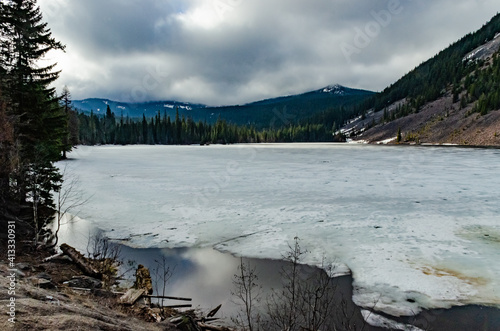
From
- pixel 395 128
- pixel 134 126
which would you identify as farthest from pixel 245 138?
pixel 395 128

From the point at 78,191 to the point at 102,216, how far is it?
715cm

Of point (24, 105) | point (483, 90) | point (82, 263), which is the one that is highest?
point (483, 90)

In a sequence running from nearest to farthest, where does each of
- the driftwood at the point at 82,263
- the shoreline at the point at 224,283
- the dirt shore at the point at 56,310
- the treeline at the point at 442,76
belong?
the dirt shore at the point at 56,310 → the shoreline at the point at 224,283 → the driftwood at the point at 82,263 → the treeline at the point at 442,76

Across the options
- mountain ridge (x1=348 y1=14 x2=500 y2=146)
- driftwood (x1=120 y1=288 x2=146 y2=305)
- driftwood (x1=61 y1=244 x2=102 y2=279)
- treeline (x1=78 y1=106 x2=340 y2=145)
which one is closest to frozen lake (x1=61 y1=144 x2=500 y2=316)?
driftwood (x1=61 y1=244 x2=102 y2=279)

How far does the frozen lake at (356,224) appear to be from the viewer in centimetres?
682

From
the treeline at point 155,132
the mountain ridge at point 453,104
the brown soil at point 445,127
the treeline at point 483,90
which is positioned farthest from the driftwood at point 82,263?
the treeline at point 483,90

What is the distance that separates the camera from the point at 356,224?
1123 cm

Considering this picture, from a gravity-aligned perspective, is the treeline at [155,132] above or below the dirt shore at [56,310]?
above

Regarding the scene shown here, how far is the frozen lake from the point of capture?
6.82 meters

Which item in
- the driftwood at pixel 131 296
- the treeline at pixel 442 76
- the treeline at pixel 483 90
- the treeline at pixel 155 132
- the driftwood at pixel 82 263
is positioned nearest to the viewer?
the driftwood at pixel 131 296

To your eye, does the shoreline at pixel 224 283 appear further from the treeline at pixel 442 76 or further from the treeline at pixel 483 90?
the treeline at pixel 442 76

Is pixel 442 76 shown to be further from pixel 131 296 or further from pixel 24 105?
pixel 131 296

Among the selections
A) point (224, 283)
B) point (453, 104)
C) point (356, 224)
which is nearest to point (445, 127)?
point (453, 104)

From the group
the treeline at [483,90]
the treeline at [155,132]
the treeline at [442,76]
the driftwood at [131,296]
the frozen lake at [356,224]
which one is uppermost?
the treeline at [442,76]
